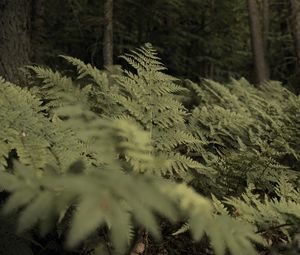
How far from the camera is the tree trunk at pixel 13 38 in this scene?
4.54m

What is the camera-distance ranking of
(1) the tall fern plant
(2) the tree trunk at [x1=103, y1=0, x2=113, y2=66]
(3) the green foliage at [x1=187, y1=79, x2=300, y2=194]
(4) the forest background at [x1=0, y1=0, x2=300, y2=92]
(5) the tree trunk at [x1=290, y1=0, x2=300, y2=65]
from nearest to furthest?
1. (1) the tall fern plant
2. (3) the green foliage at [x1=187, y1=79, x2=300, y2=194]
3. (2) the tree trunk at [x1=103, y1=0, x2=113, y2=66]
4. (5) the tree trunk at [x1=290, y1=0, x2=300, y2=65]
5. (4) the forest background at [x1=0, y1=0, x2=300, y2=92]

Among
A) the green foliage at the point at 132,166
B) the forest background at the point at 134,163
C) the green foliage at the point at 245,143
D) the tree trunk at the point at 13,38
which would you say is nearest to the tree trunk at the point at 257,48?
the forest background at the point at 134,163

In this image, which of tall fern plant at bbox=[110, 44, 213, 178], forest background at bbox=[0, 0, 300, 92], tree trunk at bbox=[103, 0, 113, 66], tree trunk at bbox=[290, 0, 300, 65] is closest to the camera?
tall fern plant at bbox=[110, 44, 213, 178]

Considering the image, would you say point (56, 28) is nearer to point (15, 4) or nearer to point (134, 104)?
point (15, 4)

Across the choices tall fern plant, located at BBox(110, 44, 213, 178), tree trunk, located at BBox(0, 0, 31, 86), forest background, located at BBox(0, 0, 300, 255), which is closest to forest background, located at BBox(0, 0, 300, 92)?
forest background, located at BBox(0, 0, 300, 255)

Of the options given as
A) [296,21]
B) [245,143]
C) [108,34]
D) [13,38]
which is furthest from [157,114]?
[296,21]

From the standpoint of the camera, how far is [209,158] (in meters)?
3.79

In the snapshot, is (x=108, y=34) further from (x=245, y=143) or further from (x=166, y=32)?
(x=245, y=143)

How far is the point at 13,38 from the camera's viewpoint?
466 cm

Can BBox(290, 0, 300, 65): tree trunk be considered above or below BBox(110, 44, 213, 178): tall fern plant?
above

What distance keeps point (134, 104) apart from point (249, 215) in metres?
1.04

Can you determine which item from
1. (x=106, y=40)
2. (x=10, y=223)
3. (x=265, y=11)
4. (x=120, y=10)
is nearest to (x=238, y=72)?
(x=265, y=11)

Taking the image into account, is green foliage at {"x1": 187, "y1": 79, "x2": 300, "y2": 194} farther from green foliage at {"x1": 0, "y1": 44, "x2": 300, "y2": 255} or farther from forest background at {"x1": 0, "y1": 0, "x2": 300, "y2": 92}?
forest background at {"x1": 0, "y1": 0, "x2": 300, "y2": 92}

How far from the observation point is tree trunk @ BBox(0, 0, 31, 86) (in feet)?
14.9
